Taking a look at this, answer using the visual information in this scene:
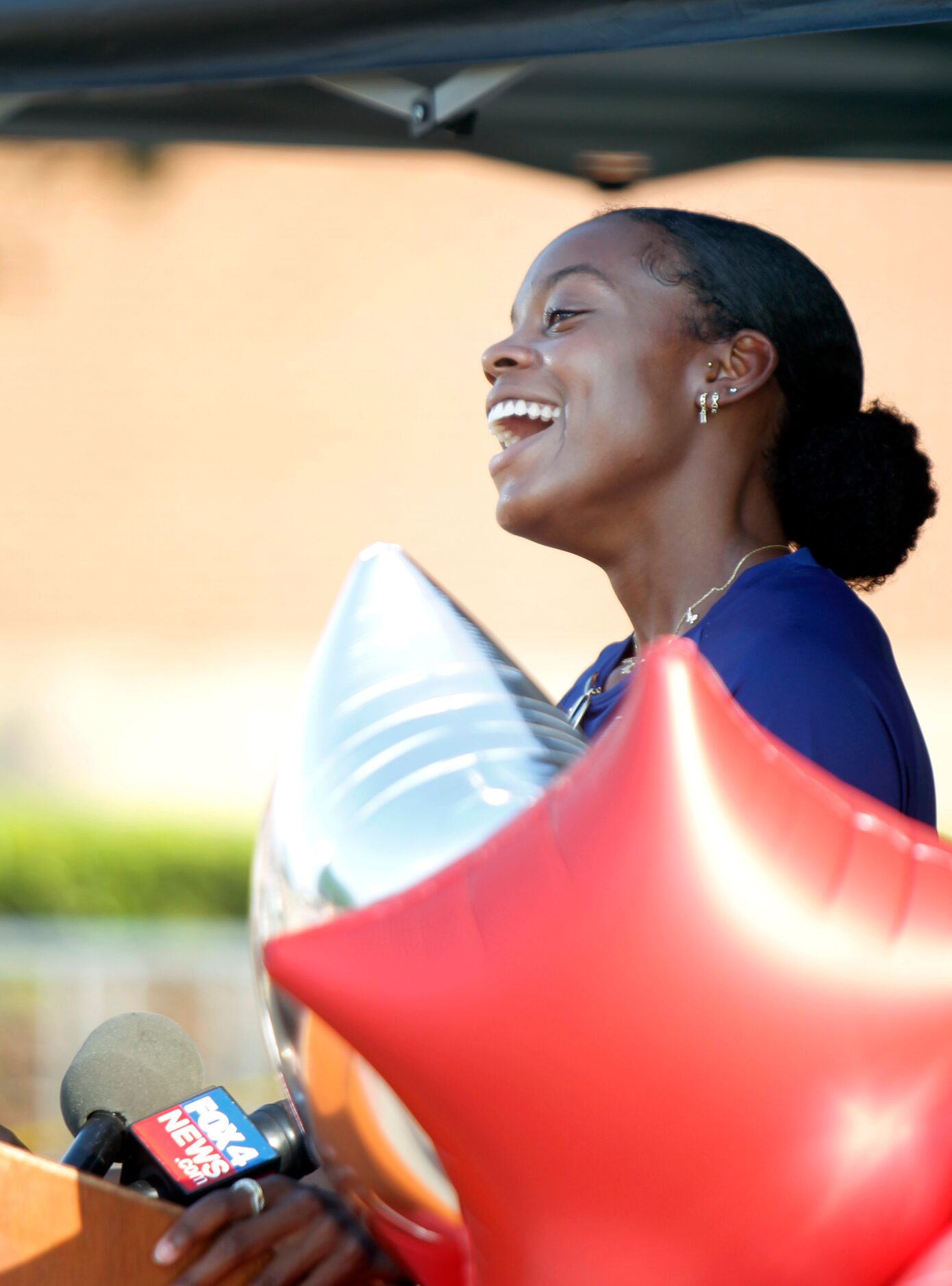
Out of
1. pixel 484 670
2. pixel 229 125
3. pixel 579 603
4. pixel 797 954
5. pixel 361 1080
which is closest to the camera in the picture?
pixel 797 954

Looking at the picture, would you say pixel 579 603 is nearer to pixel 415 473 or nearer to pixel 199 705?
pixel 415 473

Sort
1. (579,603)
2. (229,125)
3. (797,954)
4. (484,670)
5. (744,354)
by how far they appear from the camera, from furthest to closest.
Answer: (579,603), (229,125), (744,354), (484,670), (797,954)

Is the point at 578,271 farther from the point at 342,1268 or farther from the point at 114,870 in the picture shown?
the point at 114,870

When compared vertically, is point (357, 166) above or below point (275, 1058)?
above

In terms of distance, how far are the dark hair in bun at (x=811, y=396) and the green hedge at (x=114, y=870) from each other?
6.43m

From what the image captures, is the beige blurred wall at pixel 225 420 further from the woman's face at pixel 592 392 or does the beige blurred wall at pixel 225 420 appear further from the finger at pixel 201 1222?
the finger at pixel 201 1222

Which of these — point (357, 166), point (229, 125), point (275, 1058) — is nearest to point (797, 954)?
point (275, 1058)

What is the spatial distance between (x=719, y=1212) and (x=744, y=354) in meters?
1.18

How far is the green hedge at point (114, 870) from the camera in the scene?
26.3 ft

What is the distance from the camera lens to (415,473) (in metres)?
10.3

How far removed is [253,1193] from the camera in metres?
1.15

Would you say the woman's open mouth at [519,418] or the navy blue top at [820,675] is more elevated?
the woman's open mouth at [519,418]

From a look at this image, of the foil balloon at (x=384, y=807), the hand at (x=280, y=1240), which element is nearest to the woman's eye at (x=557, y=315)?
the foil balloon at (x=384, y=807)

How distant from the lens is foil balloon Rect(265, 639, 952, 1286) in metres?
0.83
